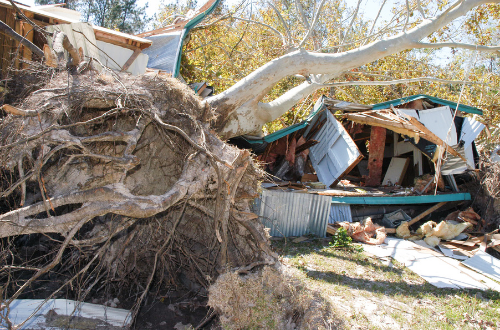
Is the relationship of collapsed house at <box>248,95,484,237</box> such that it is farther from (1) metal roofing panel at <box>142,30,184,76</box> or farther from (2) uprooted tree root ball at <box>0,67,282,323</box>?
(2) uprooted tree root ball at <box>0,67,282,323</box>

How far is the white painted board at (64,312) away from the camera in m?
4.53

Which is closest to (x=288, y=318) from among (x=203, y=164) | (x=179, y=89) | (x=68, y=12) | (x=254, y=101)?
(x=203, y=164)

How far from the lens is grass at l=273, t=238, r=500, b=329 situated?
5441 mm

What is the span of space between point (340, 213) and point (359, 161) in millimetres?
1699

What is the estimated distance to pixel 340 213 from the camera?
10.4 m

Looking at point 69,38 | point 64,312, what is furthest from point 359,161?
point 64,312

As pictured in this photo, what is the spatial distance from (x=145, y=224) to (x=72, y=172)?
1.35 meters

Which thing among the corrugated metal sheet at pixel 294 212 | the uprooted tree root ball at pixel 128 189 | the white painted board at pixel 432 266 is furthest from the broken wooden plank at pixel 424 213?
the uprooted tree root ball at pixel 128 189

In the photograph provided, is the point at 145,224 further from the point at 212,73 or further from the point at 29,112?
the point at 212,73

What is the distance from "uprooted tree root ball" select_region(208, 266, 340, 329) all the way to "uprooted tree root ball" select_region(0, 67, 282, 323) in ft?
1.86

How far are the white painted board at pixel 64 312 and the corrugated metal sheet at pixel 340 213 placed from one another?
6.64 m

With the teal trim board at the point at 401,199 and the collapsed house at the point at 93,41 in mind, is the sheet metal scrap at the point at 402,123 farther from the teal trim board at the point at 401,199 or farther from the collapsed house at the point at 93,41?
the collapsed house at the point at 93,41

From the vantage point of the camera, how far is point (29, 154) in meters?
4.21

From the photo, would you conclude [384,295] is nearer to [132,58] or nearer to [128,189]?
[128,189]
